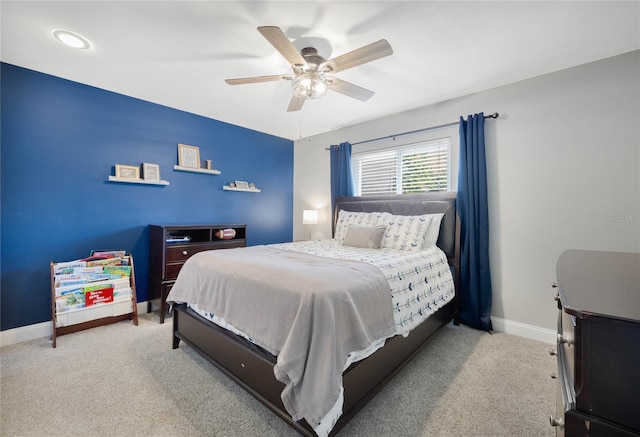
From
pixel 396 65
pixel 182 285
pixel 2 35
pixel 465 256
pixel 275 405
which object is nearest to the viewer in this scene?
pixel 275 405

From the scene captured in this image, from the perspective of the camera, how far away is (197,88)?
2.89 meters

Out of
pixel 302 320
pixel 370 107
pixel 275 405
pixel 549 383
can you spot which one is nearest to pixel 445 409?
pixel 549 383

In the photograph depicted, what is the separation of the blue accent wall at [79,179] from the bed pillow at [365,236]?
211cm

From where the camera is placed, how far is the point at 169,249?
2986mm

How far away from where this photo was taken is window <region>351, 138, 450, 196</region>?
324 centimetres

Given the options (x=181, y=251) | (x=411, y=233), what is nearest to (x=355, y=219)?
(x=411, y=233)

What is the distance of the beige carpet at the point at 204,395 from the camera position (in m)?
1.47

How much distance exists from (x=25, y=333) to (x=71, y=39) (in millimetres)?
2652

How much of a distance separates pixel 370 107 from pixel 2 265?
13.5ft

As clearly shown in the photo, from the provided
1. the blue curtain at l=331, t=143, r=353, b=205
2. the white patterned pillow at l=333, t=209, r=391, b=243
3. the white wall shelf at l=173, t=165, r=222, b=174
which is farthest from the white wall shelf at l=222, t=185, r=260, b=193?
the white patterned pillow at l=333, t=209, r=391, b=243

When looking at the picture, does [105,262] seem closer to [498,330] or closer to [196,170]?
[196,170]

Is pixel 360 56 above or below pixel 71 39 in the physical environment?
below

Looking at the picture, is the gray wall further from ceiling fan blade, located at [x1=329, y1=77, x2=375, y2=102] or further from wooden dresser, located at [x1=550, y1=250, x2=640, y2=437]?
wooden dresser, located at [x1=550, y1=250, x2=640, y2=437]

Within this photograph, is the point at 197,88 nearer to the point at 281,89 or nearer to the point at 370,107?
the point at 281,89
